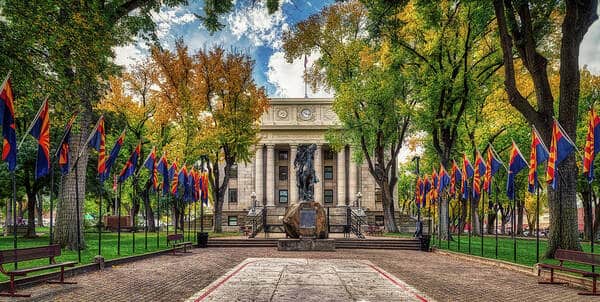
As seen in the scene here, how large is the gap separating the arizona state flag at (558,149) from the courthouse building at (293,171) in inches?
1735

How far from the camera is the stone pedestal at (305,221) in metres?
25.0

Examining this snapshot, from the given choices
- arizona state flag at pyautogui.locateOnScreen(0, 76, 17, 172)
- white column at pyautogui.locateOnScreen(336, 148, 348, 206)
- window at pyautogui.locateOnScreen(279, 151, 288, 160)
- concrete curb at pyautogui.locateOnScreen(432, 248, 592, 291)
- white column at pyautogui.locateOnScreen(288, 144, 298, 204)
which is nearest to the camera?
arizona state flag at pyautogui.locateOnScreen(0, 76, 17, 172)

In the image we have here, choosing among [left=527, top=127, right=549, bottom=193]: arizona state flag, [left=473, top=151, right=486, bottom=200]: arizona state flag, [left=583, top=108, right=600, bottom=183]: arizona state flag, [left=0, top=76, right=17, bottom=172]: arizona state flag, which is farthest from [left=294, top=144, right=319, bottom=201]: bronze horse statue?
[left=0, top=76, right=17, bottom=172]: arizona state flag

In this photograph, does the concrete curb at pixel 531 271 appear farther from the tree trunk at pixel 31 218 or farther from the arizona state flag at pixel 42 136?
the tree trunk at pixel 31 218

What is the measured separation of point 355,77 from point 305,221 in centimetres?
1385

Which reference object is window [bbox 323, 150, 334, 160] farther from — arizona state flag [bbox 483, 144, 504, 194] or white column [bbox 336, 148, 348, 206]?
arizona state flag [bbox 483, 144, 504, 194]

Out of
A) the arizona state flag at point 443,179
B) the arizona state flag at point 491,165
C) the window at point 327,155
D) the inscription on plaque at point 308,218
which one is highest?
the window at point 327,155

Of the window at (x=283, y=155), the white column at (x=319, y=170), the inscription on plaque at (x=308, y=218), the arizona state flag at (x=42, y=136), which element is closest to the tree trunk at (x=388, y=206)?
the inscription on plaque at (x=308, y=218)

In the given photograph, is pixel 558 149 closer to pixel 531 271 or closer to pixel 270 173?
pixel 531 271

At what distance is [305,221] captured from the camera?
2506 centimetres

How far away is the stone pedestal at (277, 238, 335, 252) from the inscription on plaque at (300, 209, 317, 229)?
2.76 ft

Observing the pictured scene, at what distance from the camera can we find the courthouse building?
58656mm

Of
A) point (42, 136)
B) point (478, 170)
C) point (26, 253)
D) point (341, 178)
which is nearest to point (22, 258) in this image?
point (26, 253)

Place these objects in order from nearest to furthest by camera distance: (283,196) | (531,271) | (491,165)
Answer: (531,271) < (491,165) < (283,196)
